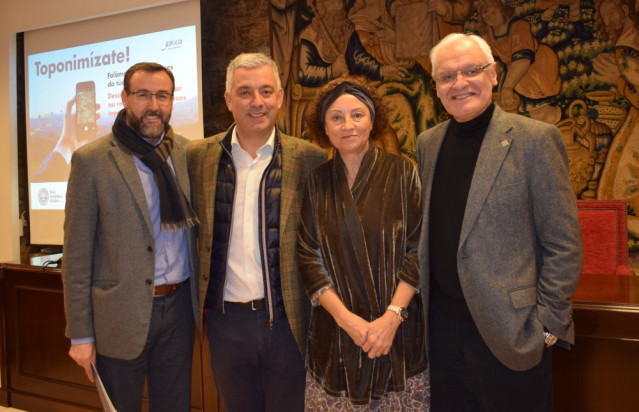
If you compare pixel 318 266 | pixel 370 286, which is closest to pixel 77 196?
pixel 318 266

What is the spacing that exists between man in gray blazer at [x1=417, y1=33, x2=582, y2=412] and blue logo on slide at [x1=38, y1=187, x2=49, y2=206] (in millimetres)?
5411

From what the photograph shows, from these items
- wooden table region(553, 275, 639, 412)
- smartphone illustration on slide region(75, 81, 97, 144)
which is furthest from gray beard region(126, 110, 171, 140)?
smartphone illustration on slide region(75, 81, 97, 144)

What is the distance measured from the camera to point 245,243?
1821 millimetres

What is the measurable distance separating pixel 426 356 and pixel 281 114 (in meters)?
3.42

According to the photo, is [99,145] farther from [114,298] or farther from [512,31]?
[512,31]

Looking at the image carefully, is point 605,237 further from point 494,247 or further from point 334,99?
point 334,99

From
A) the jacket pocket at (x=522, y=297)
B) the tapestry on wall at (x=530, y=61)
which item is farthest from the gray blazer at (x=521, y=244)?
the tapestry on wall at (x=530, y=61)

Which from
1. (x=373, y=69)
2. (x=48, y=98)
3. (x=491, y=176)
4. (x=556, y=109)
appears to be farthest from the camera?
(x=48, y=98)

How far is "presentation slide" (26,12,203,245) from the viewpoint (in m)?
4.85

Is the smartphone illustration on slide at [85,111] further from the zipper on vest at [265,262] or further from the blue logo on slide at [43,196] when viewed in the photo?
the zipper on vest at [265,262]

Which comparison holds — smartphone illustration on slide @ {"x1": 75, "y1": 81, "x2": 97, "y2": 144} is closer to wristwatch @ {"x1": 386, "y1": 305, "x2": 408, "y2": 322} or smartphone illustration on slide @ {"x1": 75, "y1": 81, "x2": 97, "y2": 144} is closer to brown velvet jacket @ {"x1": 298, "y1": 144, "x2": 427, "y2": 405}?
brown velvet jacket @ {"x1": 298, "y1": 144, "x2": 427, "y2": 405}

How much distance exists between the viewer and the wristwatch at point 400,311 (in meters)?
1.57

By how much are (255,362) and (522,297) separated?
39.7 inches

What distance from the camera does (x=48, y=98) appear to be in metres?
5.54
